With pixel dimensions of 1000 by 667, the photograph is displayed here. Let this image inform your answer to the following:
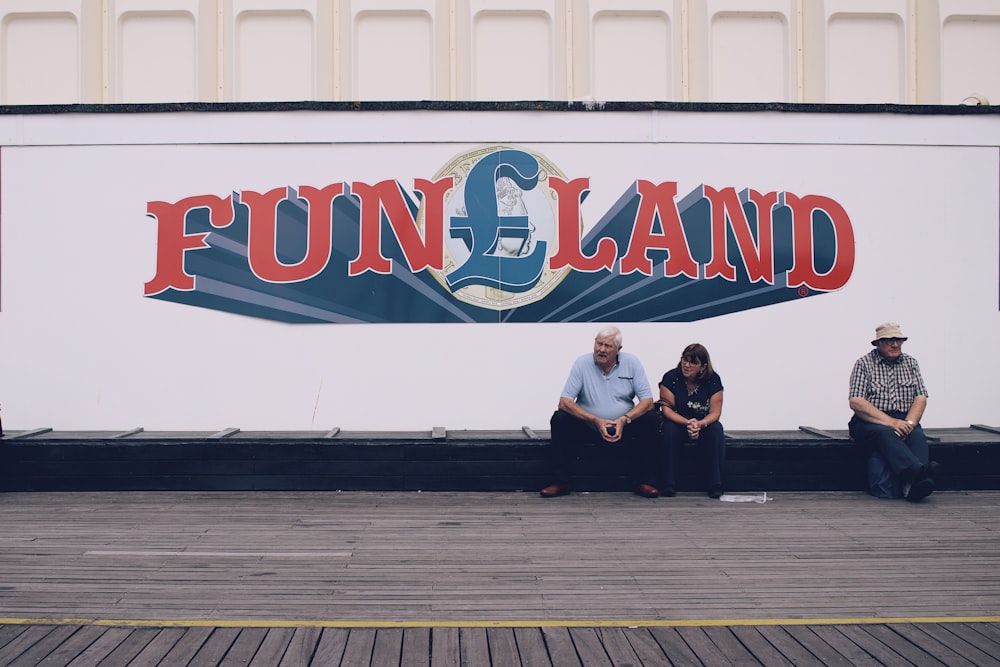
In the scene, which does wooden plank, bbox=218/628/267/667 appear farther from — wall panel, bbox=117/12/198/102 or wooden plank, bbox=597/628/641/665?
wall panel, bbox=117/12/198/102

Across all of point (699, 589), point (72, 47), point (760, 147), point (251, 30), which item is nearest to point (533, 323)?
point (760, 147)

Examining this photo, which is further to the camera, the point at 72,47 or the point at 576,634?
the point at 72,47

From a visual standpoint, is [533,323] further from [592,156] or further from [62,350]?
[62,350]

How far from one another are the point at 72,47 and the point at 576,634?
957 cm

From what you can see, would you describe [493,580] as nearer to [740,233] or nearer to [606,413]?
[606,413]

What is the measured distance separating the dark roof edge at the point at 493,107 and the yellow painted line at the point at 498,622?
14.1 ft

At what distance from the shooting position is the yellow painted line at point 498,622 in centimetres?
347

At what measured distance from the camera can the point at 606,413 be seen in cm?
618

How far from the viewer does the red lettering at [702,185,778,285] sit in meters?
6.84

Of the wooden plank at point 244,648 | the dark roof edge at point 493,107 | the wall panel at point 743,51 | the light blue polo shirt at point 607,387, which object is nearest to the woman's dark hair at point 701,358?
the light blue polo shirt at point 607,387

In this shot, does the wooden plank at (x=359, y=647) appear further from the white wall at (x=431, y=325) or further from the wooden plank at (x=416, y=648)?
the white wall at (x=431, y=325)

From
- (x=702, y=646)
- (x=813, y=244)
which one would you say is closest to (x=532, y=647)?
(x=702, y=646)

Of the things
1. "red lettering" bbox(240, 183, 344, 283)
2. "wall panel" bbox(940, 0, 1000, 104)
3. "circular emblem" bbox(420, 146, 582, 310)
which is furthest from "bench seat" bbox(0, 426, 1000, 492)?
"wall panel" bbox(940, 0, 1000, 104)

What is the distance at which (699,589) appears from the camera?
400 cm
